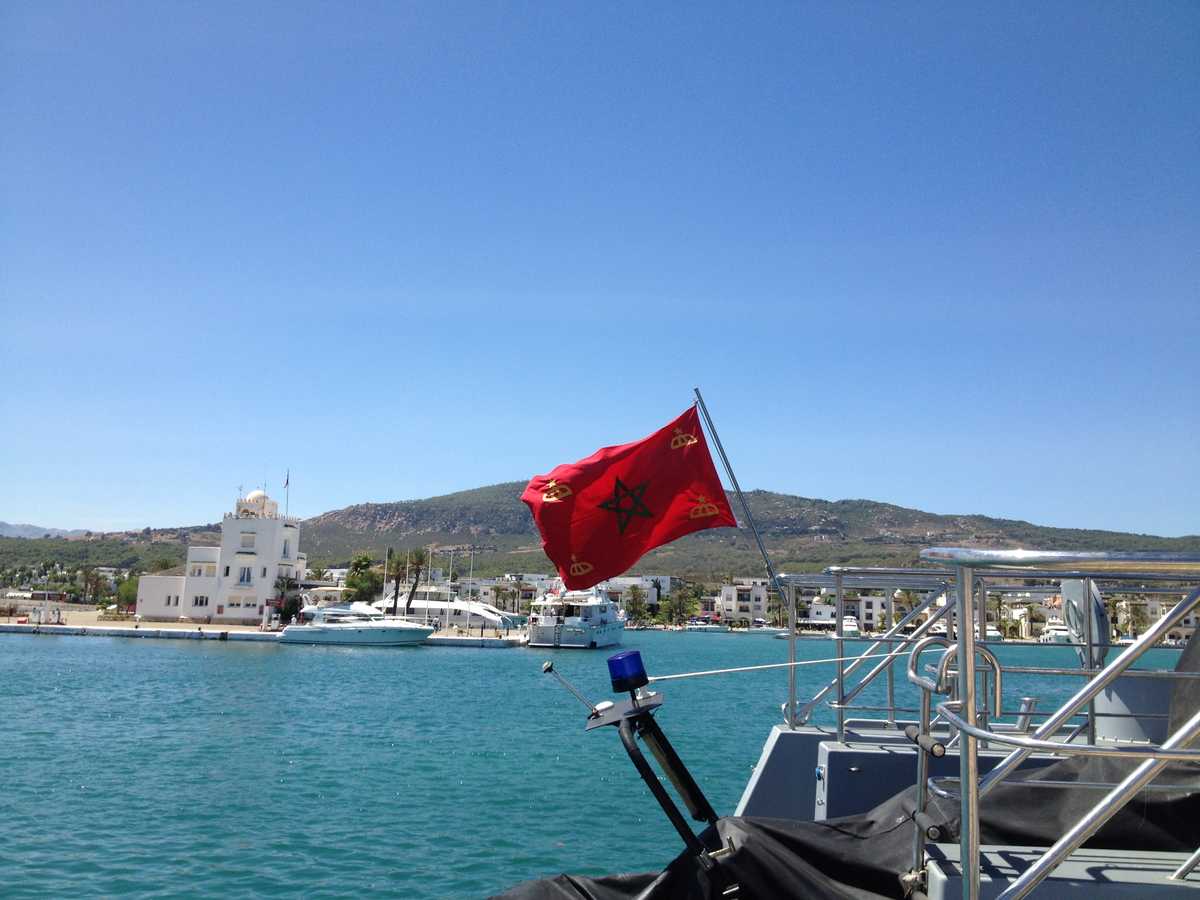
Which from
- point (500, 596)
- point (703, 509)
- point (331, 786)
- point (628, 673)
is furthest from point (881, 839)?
point (500, 596)

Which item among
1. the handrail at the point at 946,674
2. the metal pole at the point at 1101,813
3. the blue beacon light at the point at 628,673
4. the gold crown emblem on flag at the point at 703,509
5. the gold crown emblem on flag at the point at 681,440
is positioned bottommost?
the metal pole at the point at 1101,813

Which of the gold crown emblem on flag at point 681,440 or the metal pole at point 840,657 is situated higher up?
the gold crown emblem on flag at point 681,440

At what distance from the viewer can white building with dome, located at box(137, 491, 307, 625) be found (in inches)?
4033

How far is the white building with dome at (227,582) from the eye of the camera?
336 ft

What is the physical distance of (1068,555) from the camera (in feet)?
9.62

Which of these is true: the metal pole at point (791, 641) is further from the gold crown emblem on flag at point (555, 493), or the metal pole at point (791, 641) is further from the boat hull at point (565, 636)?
the boat hull at point (565, 636)

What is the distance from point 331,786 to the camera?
65.2 ft

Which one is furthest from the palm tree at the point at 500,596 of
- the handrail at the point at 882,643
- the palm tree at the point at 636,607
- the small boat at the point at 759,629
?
the handrail at the point at 882,643

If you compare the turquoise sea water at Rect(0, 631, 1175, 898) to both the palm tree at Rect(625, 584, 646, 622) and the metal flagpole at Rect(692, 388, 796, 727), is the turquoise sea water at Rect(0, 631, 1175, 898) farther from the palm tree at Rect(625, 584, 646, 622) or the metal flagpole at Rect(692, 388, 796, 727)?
the palm tree at Rect(625, 584, 646, 622)

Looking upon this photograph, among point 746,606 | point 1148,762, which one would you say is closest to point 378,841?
point 1148,762

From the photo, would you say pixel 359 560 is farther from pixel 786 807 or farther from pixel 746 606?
pixel 786 807

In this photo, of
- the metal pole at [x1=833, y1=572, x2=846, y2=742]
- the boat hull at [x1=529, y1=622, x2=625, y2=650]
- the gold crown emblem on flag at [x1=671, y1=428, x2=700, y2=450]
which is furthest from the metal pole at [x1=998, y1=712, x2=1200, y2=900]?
the boat hull at [x1=529, y1=622, x2=625, y2=650]

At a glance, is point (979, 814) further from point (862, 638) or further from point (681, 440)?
point (681, 440)

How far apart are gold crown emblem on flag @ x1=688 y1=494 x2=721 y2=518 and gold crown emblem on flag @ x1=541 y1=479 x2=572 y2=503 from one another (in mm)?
1173
